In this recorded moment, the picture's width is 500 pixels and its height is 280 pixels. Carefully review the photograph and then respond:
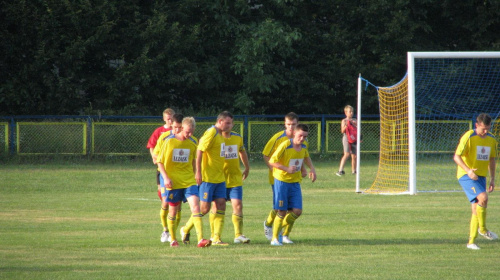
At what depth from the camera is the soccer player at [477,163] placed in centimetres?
948

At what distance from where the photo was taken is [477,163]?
981 centimetres

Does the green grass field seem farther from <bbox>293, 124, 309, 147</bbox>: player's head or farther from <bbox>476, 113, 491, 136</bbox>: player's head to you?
<bbox>476, 113, 491, 136</bbox>: player's head

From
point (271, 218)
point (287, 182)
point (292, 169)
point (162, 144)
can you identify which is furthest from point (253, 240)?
point (162, 144)

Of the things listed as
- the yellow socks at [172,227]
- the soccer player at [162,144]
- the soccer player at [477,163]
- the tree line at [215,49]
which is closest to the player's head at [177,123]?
the soccer player at [162,144]

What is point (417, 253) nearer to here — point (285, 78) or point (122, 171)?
point (122, 171)

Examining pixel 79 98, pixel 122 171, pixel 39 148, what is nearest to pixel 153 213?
pixel 122 171

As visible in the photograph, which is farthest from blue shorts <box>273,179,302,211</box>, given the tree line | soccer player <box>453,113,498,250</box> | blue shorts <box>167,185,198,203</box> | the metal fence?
the tree line

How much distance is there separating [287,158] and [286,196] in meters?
0.51

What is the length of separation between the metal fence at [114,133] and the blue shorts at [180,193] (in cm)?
1778

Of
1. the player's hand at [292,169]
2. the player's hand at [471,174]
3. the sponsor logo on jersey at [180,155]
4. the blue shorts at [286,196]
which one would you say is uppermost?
the sponsor logo on jersey at [180,155]

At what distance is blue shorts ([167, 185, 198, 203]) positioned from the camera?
9702mm

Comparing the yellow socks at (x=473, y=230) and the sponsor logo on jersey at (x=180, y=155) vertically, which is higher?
the sponsor logo on jersey at (x=180, y=155)

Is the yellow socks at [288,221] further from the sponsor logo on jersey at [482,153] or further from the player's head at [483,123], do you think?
the player's head at [483,123]

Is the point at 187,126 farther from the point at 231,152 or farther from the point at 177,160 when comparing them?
the point at 231,152
